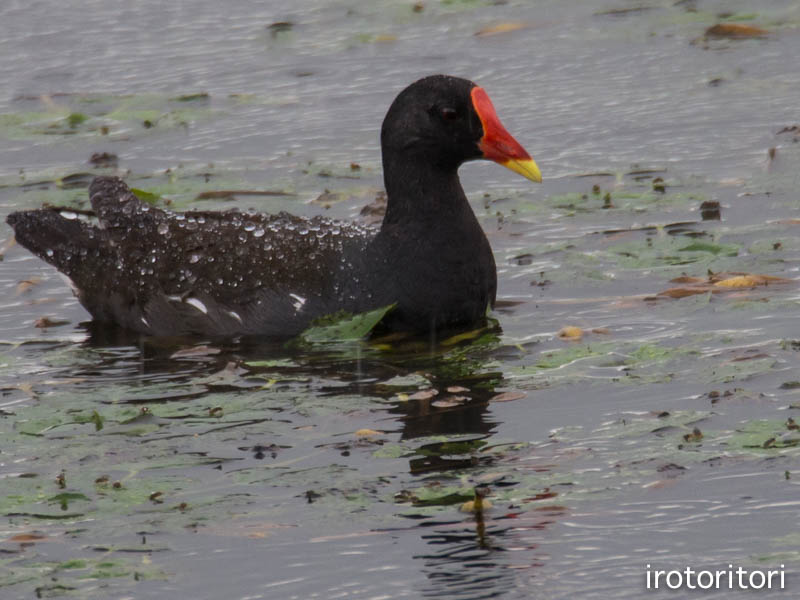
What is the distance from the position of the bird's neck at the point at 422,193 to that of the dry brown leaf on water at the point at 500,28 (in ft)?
17.4

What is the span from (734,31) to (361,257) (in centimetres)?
571

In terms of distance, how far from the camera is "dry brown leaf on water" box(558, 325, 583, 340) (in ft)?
24.1

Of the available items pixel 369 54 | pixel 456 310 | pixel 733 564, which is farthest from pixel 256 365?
pixel 369 54

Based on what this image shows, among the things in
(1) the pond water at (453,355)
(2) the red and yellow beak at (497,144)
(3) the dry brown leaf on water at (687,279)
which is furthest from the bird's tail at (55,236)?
(3) the dry brown leaf on water at (687,279)

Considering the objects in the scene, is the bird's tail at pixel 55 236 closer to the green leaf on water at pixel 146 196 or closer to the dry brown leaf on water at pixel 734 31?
the green leaf on water at pixel 146 196

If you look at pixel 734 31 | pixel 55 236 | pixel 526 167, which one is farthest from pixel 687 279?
pixel 734 31

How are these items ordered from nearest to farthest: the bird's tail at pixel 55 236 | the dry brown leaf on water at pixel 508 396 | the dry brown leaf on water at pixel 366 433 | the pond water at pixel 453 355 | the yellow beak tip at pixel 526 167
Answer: the pond water at pixel 453 355 < the dry brown leaf on water at pixel 366 433 < the dry brown leaf on water at pixel 508 396 < the yellow beak tip at pixel 526 167 < the bird's tail at pixel 55 236

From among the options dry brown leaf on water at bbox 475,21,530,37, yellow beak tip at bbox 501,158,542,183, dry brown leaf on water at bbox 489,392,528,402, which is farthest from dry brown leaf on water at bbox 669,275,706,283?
dry brown leaf on water at bbox 475,21,530,37

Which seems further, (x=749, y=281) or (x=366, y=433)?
(x=749, y=281)

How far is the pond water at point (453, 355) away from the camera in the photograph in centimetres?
521

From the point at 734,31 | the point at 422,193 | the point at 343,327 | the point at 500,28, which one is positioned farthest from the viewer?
the point at 500,28

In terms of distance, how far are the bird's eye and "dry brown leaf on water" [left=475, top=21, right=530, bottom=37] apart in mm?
5348

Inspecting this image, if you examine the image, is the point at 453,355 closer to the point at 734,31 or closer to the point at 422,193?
the point at 422,193

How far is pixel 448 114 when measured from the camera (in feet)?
25.6
